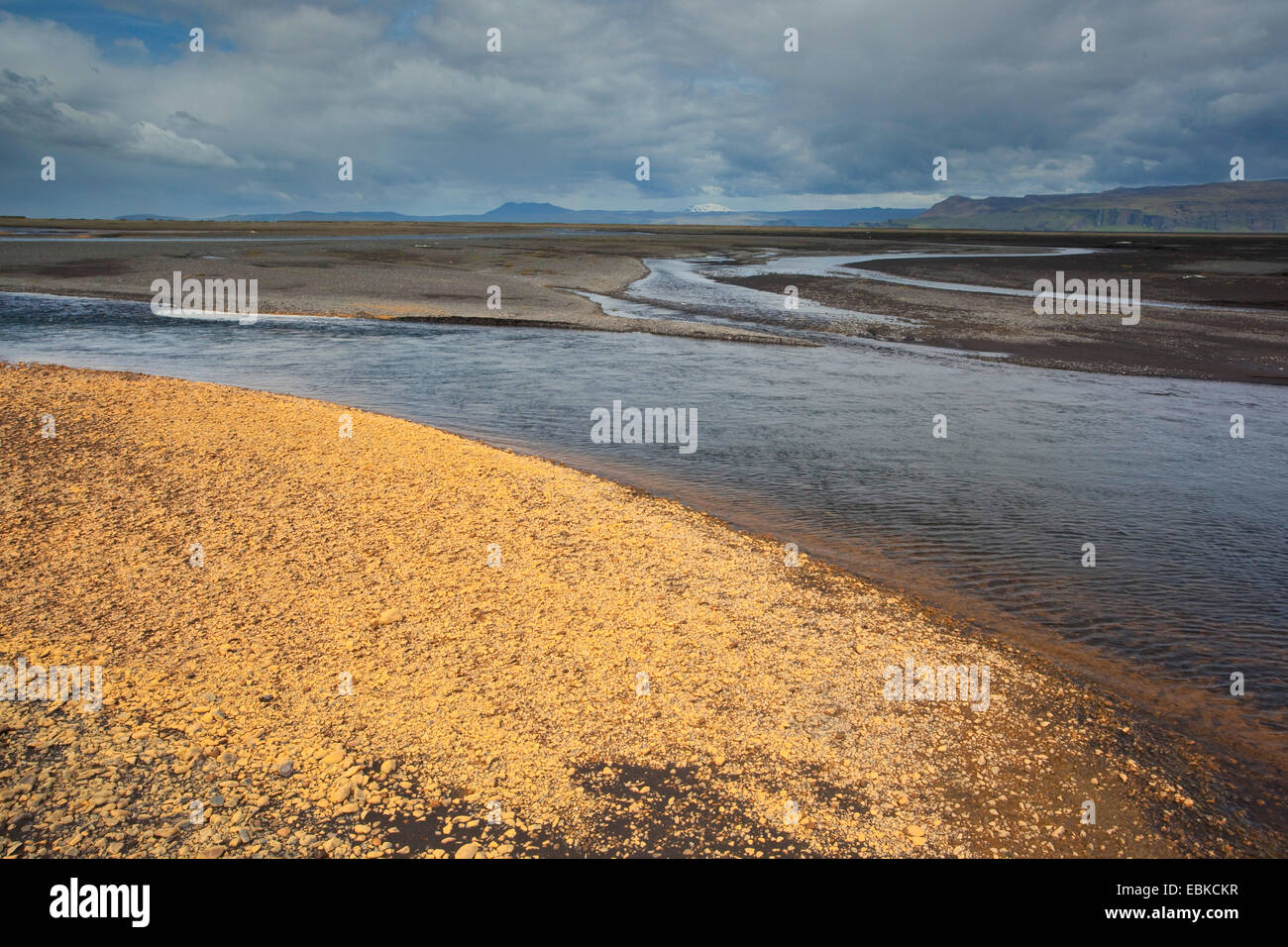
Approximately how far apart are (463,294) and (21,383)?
19849mm

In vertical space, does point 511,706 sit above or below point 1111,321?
below

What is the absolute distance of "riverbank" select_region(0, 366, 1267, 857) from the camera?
4.29 metres

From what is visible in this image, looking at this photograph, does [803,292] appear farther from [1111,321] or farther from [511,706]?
[511,706]

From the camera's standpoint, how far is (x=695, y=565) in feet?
24.5

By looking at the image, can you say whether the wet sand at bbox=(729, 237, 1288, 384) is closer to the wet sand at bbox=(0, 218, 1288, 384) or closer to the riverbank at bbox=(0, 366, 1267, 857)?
the wet sand at bbox=(0, 218, 1288, 384)

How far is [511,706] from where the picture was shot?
523 centimetres

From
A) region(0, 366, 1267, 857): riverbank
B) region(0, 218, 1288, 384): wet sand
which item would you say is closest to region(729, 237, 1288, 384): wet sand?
region(0, 218, 1288, 384): wet sand

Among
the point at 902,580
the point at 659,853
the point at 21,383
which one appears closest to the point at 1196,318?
the point at 902,580

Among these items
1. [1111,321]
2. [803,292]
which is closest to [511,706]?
[1111,321]

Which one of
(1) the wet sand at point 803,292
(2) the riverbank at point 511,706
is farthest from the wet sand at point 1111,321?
(2) the riverbank at point 511,706
